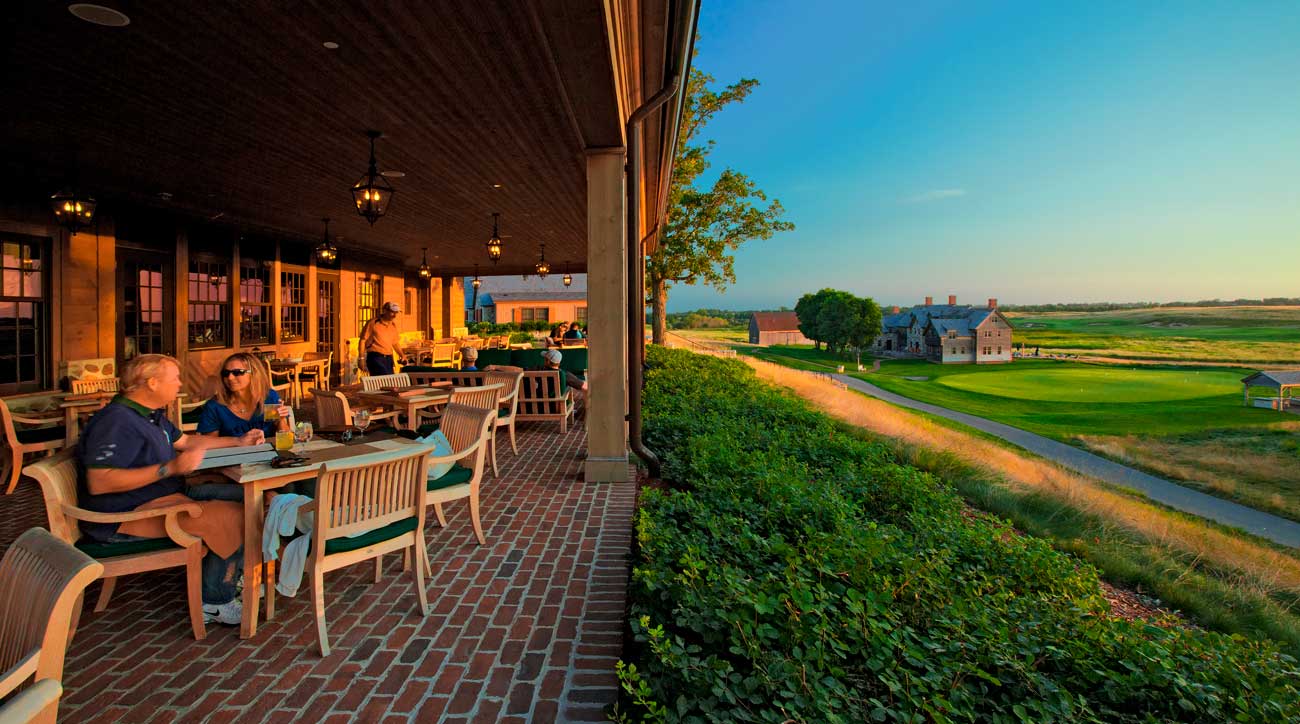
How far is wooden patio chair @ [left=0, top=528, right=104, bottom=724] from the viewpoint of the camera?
124 cm

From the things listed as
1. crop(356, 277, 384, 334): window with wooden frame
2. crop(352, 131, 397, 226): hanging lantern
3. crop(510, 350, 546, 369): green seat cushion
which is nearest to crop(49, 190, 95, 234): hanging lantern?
crop(352, 131, 397, 226): hanging lantern

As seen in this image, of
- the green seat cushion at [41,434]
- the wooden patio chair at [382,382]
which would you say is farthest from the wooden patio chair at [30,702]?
the green seat cushion at [41,434]

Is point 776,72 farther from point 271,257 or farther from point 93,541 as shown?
point 93,541

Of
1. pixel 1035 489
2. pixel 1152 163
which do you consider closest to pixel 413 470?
pixel 1035 489

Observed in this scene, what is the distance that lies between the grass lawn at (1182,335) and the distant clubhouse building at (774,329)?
34.3m

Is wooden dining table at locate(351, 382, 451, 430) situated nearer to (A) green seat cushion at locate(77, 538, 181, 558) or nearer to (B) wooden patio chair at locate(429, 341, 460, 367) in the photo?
(A) green seat cushion at locate(77, 538, 181, 558)

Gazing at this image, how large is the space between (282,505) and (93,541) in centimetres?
78

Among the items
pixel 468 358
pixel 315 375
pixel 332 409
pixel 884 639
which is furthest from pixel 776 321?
pixel 884 639

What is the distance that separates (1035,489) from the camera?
8.69 m

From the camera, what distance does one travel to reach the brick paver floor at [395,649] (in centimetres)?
220

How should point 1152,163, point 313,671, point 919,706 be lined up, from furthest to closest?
point 1152,163
point 313,671
point 919,706

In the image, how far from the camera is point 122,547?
2.58m

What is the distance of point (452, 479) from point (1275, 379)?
55419 mm

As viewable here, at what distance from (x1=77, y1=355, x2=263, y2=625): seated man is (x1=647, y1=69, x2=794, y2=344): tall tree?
1920 centimetres
